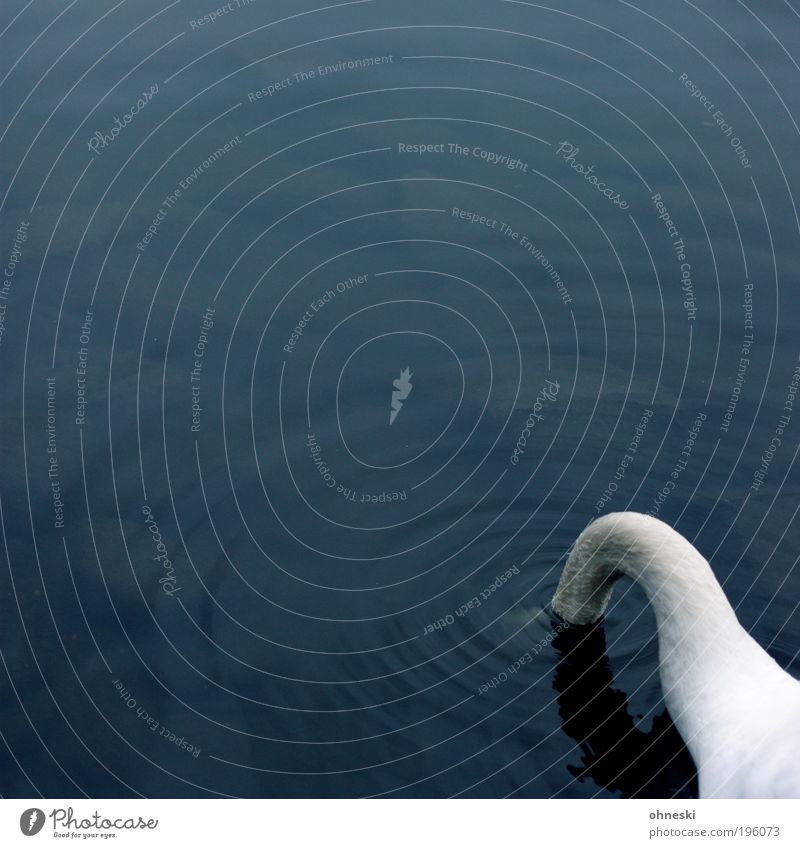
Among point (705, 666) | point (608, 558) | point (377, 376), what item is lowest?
point (705, 666)

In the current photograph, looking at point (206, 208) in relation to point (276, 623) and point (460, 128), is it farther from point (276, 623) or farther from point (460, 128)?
point (276, 623)

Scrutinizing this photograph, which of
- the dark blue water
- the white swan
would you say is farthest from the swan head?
the dark blue water

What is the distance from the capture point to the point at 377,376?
294 inches

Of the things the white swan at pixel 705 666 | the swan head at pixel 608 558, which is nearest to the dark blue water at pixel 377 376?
the swan head at pixel 608 558

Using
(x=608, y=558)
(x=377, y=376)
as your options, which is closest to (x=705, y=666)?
(x=608, y=558)

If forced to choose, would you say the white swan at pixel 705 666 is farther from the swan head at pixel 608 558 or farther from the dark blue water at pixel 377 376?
the dark blue water at pixel 377 376

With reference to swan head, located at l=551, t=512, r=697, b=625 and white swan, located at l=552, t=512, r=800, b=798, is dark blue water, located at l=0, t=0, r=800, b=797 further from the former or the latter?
white swan, located at l=552, t=512, r=800, b=798

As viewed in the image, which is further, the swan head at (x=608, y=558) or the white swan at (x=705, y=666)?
the swan head at (x=608, y=558)

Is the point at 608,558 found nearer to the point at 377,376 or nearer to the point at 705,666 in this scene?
the point at 705,666

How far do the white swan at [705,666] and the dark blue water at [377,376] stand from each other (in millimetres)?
356

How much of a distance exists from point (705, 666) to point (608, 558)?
70cm

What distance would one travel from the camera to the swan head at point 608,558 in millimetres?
5867

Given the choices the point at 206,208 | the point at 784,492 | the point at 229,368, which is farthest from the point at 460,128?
the point at 784,492
